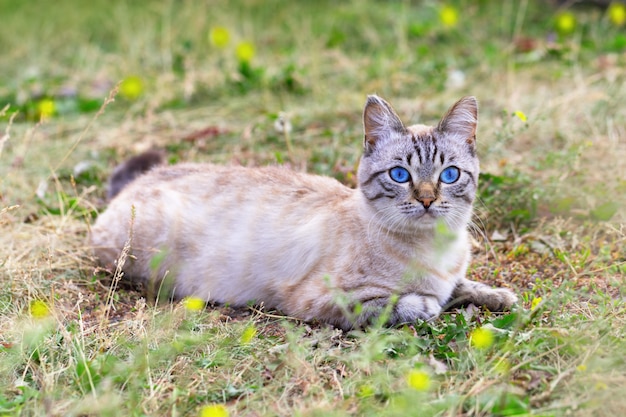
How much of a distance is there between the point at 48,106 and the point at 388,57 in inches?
136

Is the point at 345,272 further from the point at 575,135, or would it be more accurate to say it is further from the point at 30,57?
the point at 30,57

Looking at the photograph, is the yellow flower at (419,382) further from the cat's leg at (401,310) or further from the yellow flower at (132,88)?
the yellow flower at (132,88)

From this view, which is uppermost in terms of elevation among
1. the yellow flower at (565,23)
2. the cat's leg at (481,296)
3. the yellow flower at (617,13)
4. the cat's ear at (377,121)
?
the yellow flower at (617,13)

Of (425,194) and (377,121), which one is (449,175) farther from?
(377,121)

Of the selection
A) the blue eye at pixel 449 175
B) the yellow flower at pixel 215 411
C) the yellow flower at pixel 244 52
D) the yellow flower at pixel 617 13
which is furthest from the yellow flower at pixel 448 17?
the yellow flower at pixel 215 411

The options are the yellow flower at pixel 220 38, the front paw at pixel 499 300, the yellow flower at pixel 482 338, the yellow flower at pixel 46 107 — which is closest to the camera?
the yellow flower at pixel 482 338

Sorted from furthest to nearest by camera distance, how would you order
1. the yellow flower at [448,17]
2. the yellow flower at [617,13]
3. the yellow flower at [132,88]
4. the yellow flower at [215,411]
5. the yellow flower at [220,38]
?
1. the yellow flower at [448,17]
2. the yellow flower at [220,38]
3. the yellow flower at [617,13]
4. the yellow flower at [132,88]
5. the yellow flower at [215,411]

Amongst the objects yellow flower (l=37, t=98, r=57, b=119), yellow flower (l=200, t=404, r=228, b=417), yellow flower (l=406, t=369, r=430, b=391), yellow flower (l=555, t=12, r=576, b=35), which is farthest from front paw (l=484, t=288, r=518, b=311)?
yellow flower (l=555, t=12, r=576, b=35)

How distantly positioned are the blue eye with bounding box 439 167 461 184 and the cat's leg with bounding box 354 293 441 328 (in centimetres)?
59

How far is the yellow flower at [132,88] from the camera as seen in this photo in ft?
22.3

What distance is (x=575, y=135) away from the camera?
5.61m

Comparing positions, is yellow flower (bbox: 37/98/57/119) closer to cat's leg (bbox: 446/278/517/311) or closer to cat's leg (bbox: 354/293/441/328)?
cat's leg (bbox: 354/293/441/328)

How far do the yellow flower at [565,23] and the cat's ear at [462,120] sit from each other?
4109mm

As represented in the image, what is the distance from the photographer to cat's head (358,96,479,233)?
3471 millimetres
